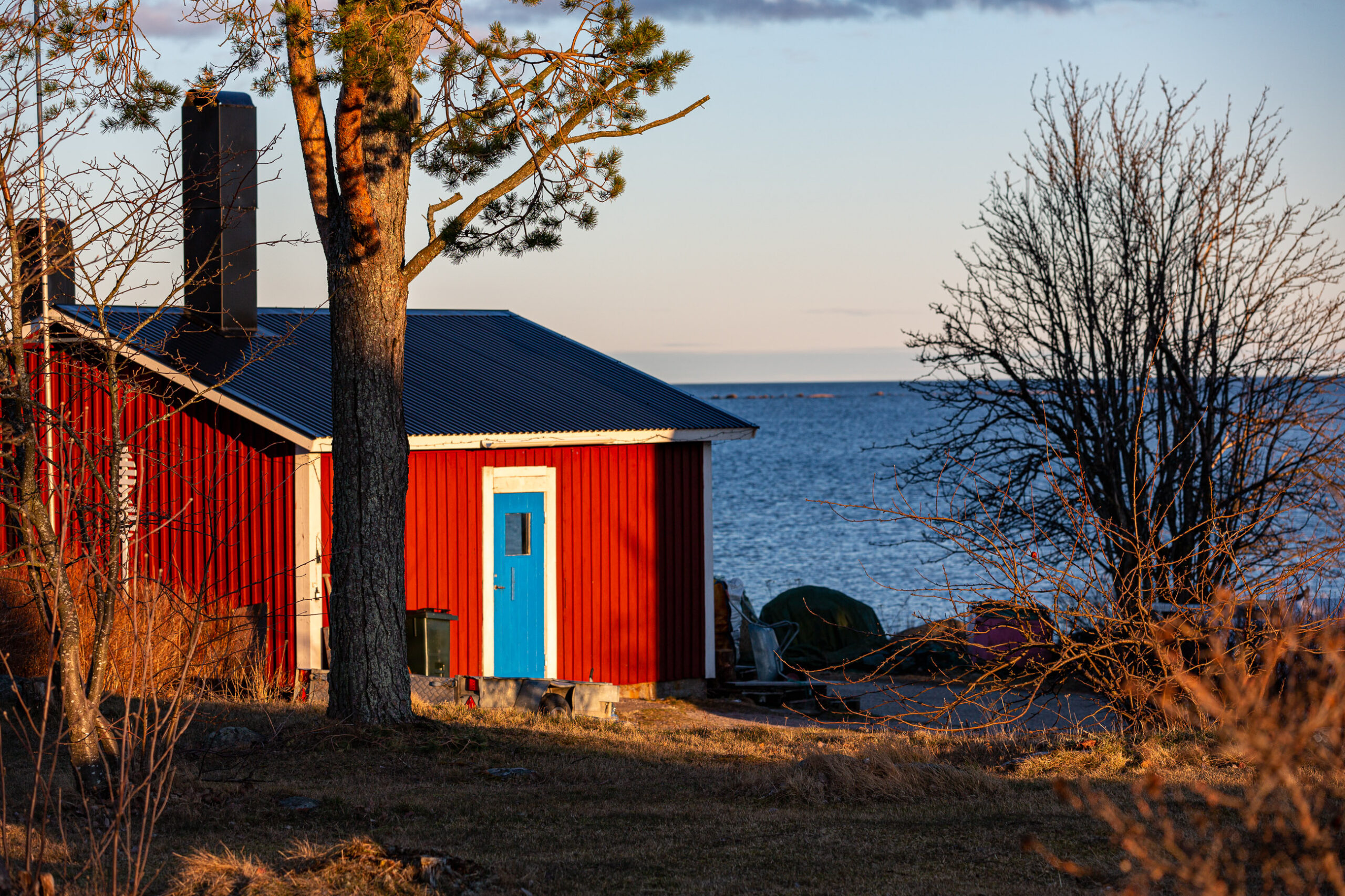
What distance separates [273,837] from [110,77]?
5.95 meters

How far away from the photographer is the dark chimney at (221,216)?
13727 millimetres

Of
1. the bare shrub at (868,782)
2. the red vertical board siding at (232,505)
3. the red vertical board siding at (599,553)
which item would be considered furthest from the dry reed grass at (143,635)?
the bare shrub at (868,782)

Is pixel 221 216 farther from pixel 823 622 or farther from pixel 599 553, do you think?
pixel 823 622

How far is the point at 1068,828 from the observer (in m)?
6.88

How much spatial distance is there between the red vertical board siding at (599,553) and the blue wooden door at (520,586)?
0.23m

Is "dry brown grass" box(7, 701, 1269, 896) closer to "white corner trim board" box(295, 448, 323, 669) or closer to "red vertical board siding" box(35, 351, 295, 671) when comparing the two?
→ "white corner trim board" box(295, 448, 323, 669)

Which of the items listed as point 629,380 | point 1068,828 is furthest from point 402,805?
point 629,380

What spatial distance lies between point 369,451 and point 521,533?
16.3 feet

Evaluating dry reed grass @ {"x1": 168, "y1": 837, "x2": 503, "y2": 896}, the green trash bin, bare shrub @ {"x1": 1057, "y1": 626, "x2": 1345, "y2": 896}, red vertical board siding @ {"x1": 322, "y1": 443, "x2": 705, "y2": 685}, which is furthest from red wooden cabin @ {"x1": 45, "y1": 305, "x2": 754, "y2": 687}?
dry reed grass @ {"x1": 168, "y1": 837, "x2": 503, "y2": 896}

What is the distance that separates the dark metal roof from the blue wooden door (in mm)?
1021

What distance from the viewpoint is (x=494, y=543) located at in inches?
Answer: 559

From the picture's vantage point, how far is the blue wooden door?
Answer: 46.8ft

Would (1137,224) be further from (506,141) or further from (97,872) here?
(97,872)

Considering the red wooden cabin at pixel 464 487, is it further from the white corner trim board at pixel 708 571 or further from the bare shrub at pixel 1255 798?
the bare shrub at pixel 1255 798
